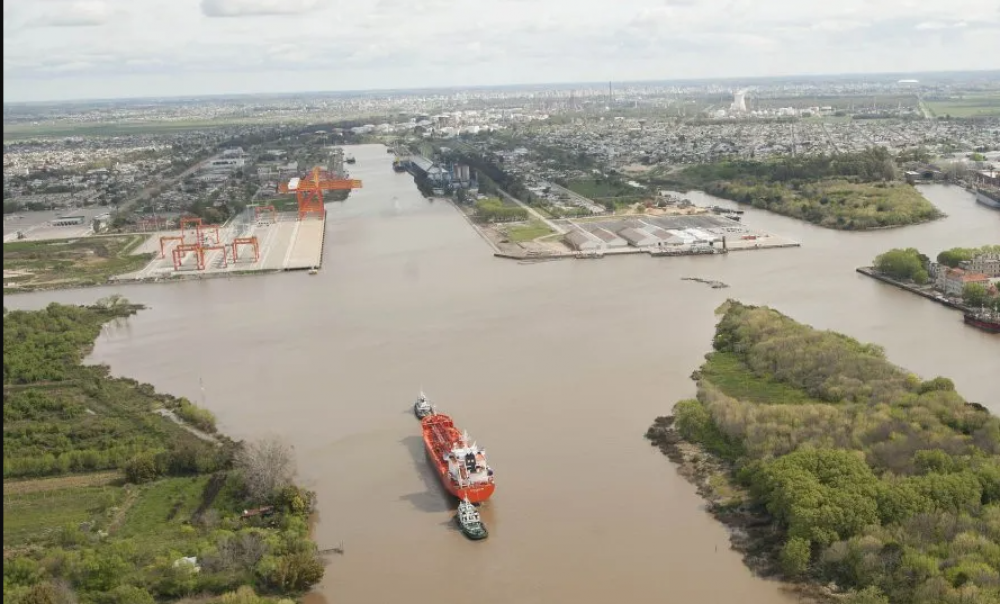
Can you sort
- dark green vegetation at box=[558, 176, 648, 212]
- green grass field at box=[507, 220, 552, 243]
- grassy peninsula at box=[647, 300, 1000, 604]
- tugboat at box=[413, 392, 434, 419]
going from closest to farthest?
1. grassy peninsula at box=[647, 300, 1000, 604]
2. tugboat at box=[413, 392, 434, 419]
3. green grass field at box=[507, 220, 552, 243]
4. dark green vegetation at box=[558, 176, 648, 212]

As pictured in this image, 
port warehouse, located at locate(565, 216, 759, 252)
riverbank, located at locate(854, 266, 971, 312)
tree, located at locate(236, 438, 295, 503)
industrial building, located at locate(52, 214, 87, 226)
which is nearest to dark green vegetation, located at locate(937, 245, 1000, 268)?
riverbank, located at locate(854, 266, 971, 312)

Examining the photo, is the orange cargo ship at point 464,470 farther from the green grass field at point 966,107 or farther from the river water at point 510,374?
the green grass field at point 966,107

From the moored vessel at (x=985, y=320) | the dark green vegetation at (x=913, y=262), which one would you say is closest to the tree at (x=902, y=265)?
the dark green vegetation at (x=913, y=262)

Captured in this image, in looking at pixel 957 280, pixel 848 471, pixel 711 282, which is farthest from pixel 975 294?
pixel 848 471

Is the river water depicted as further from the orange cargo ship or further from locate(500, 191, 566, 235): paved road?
locate(500, 191, 566, 235): paved road

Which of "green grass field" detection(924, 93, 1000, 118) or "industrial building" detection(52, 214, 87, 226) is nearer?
"industrial building" detection(52, 214, 87, 226)

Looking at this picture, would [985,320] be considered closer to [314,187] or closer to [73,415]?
[73,415]
